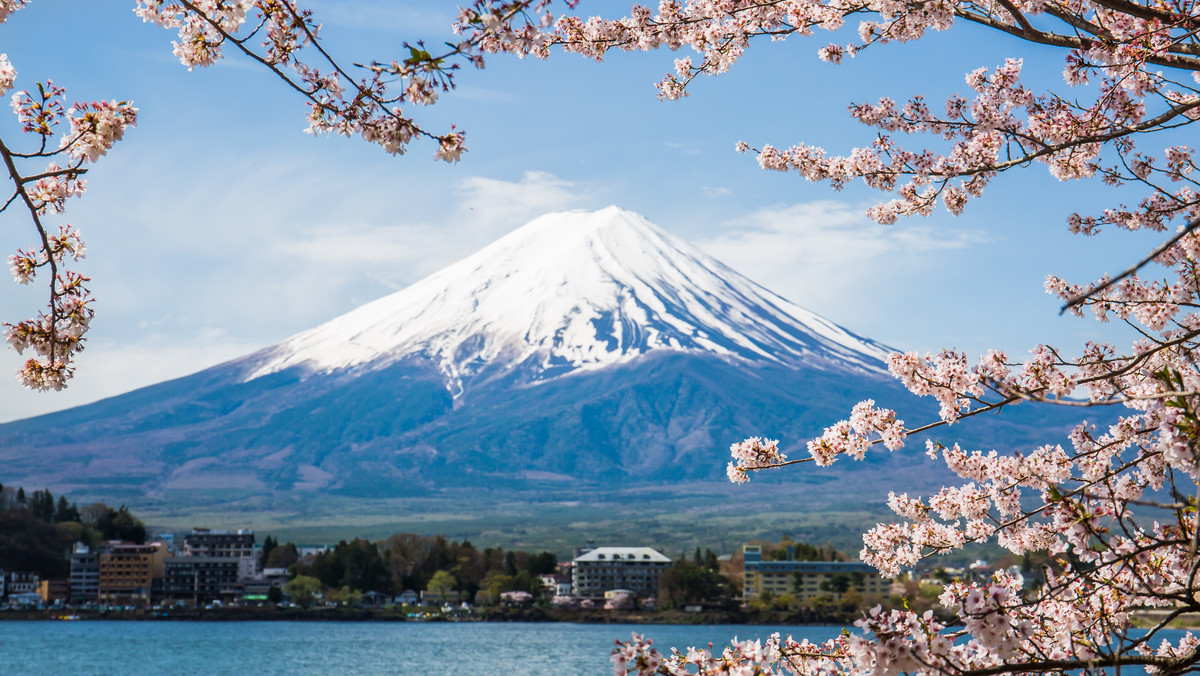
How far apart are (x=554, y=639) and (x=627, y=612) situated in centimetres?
1717

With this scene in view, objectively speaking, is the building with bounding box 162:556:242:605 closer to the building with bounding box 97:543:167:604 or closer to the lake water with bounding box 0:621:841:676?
the building with bounding box 97:543:167:604

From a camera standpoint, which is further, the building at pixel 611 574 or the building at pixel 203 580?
the building at pixel 611 574

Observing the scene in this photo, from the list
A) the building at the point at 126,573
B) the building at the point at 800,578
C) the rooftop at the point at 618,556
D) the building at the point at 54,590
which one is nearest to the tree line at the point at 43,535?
the building at the point at 54,590

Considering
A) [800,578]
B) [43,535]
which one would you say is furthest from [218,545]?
[800,578]

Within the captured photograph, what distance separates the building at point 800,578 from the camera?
8525 centimetres

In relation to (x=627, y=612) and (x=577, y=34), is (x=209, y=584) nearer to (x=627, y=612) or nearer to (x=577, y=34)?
(x=627, y=612)

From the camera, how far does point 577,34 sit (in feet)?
22.1

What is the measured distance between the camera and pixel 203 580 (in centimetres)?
9281

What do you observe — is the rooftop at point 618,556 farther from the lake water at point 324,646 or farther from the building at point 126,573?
the building at point 126,573

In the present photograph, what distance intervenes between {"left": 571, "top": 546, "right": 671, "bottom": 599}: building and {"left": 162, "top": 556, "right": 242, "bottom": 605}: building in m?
27.7

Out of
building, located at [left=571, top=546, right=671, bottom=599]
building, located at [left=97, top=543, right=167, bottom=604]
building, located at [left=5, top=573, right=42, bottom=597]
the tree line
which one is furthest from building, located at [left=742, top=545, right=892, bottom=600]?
building, located at [left=5, top=573, right=42, bottom=597]

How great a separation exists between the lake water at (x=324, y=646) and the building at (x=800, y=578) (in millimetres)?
6506

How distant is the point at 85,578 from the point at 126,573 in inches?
122

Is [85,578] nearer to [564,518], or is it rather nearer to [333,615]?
[333,615]
